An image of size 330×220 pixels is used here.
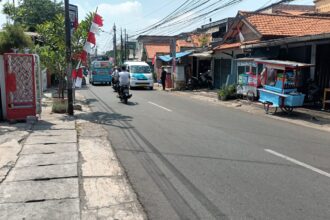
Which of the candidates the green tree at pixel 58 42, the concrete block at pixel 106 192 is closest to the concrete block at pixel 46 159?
the concrete block at pixel 106 192

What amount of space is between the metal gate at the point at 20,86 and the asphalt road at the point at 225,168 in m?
2.53

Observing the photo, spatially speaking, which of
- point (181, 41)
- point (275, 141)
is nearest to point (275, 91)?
point (275, 141)

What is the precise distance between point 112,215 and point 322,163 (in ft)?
15.0

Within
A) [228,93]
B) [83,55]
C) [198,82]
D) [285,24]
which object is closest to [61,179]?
[83,55]

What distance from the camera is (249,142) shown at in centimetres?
961

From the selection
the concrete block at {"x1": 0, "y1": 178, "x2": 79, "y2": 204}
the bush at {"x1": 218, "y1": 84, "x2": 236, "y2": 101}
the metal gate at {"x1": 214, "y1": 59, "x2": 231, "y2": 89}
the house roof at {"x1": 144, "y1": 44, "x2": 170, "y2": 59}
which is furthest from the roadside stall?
the house roof at {"x1": 144, "y1": 44, "x2": 170, "y2": 59}

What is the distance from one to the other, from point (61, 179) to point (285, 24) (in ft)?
65.7

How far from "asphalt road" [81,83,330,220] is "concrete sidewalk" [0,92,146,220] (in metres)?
0.30

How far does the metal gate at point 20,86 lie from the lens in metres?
12.0

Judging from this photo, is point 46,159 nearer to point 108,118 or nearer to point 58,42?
point 108,118

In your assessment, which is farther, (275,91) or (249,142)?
(275,91)

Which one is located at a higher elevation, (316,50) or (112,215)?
(316,50)

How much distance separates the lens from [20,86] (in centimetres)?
1222

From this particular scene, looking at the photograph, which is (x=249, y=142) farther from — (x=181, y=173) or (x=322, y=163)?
(x=181, y=173)
